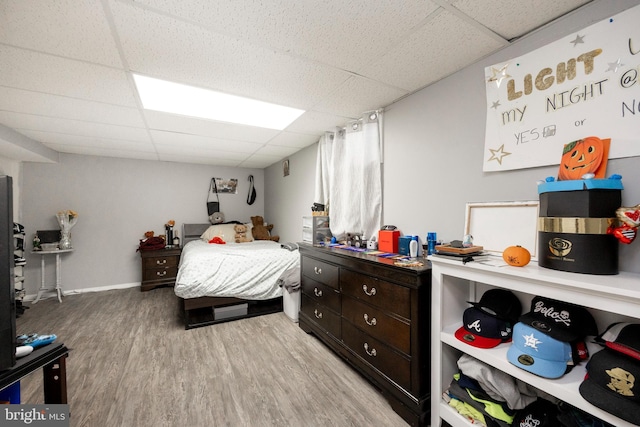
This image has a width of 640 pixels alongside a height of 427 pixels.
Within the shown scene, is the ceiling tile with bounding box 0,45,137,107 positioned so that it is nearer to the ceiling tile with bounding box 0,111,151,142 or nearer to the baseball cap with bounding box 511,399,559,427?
the ceiling tile with bounding box 0,111,151,142

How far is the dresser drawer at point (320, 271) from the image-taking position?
2.21m

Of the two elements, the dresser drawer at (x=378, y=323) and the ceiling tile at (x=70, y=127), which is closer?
the dresser drawer at (x=378, y=323)

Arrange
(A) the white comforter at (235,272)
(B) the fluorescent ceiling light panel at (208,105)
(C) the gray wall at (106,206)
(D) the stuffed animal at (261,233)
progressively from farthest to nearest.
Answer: (D) the stuffed animal at (261,233), (C) the gray wall at (106,206), (A) the white comforter at (235,272), (B) the fluorescent ceiling light panel at (208,105)

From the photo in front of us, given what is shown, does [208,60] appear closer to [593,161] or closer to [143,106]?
[143,106]

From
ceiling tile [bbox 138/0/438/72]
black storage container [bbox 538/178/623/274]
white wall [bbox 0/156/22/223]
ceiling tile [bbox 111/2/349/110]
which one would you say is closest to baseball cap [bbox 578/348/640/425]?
black storage container [bbox 538/178/623/274]

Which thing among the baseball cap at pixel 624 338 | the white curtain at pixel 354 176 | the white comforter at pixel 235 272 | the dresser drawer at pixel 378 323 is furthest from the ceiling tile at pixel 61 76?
the baseball cap at pixel 624 338

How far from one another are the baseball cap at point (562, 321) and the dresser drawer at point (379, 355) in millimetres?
696

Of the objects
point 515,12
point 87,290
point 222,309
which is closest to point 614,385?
point 515,12

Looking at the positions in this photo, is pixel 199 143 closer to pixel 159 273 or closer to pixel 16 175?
pixel 159 273

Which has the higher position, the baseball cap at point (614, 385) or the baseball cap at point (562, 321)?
the baseball cap at point (562, 321)

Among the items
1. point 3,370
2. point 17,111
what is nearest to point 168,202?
point 17,111

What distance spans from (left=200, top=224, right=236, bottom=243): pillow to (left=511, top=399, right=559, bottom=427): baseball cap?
13.0ft

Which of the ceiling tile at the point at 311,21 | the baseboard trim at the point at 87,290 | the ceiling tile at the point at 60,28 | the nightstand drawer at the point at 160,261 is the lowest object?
the baseboard trim at the point at 87,290

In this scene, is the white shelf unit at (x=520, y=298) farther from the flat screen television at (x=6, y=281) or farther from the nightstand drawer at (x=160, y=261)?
the nightstand drawer at (x=160, y=261)
